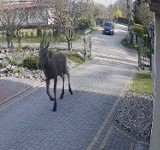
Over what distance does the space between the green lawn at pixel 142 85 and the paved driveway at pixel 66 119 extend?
46 cm

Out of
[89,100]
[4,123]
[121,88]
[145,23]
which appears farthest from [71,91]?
[145,23]

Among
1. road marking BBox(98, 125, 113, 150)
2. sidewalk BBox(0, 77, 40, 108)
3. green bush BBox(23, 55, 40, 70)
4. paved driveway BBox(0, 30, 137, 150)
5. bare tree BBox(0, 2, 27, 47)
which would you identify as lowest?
road marking BBox(98, 125, 113, 150)

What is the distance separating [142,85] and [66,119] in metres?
6.23

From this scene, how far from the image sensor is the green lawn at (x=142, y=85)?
15.4 m

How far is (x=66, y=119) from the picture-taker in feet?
37.5

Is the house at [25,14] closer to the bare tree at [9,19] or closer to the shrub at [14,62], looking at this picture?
the bare tree at [9,19]

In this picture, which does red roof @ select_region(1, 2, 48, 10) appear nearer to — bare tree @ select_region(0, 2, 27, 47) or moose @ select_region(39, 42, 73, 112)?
bare tree @ select_region(0, 2, 27, 47)

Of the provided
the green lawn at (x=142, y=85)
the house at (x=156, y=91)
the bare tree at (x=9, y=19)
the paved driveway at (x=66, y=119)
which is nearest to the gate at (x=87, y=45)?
the bare tree at (x=9, y=19)

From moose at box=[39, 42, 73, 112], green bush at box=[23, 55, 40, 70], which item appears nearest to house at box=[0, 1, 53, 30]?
green bush at box=[23, 55, 40, 70]

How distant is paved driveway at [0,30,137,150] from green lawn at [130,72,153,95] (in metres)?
0.46

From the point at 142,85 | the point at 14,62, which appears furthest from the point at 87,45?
the point at 142,85

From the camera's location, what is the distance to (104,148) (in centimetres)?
925

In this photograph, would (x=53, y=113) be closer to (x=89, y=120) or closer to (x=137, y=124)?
(x=89, y=120)

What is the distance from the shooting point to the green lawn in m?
15.4
